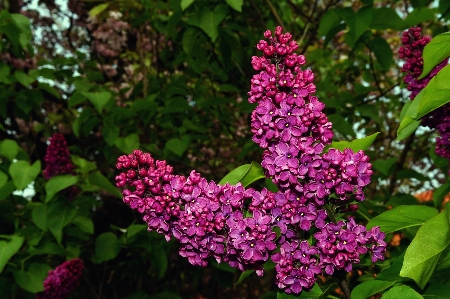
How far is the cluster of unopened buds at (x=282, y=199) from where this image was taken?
1.31 m

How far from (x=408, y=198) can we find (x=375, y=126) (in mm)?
2734

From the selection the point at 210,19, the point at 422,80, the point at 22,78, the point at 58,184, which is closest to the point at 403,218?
the point at 422,80

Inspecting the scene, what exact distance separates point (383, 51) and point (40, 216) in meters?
2.33

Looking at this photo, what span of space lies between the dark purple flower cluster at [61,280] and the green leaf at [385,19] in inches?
90.1

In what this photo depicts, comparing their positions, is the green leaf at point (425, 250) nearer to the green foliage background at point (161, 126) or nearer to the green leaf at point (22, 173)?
the green foliage background at point (161, 126)

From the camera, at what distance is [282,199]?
1332mm

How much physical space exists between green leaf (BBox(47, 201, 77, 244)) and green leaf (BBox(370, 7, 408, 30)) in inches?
83.0

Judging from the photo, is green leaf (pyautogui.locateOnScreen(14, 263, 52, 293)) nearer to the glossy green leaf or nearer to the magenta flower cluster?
the magenta flower cluster

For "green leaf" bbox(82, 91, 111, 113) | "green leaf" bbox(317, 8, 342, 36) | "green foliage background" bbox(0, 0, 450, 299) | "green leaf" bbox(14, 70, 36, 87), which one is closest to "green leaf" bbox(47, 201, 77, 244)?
"green foliage background" bbox(0, 0, 450, 299)

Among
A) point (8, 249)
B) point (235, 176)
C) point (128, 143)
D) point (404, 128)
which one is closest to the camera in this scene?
point (235, 176)

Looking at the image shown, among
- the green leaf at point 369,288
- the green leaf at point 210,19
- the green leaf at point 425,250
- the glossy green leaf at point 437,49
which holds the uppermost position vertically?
the glossy green leaf at point 437,49

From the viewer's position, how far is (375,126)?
217 inches

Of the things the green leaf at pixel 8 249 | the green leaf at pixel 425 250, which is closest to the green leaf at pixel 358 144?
the green leaf at pixel 425 250

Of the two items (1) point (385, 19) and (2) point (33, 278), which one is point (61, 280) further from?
(1) point (385, 19)
